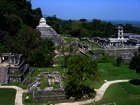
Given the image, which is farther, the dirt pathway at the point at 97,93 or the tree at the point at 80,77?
the tree at the point at 80,77

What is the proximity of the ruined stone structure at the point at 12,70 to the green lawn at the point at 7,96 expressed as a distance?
323 centimetres

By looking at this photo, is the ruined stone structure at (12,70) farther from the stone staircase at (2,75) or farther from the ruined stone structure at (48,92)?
the ruined stone structure at (48,92)

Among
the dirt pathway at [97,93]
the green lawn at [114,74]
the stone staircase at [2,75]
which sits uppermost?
the stone staircase at [2,75]

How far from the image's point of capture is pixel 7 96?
24.9 metres

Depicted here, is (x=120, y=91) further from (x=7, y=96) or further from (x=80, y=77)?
(x=7, y=96)

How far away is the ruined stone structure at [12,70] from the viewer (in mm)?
30500

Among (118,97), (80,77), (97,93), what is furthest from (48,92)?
(118,97)

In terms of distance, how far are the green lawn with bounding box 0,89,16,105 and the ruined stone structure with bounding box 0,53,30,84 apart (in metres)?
3.23

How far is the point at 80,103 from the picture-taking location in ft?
74.7

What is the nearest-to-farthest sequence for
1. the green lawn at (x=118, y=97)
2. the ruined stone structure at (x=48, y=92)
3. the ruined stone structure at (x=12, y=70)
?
the green lawn at (x=118, y=97) → the ruined stone structure at (x=48, y=92) → the ruined stone structure at (x=12, y=70)

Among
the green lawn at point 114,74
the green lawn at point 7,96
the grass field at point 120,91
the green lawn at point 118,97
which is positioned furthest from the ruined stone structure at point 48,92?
the green lawn at point 114,74

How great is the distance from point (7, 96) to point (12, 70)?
7745 millimetres

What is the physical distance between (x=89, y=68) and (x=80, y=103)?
193 inches

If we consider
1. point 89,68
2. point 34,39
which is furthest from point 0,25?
point 89,68
